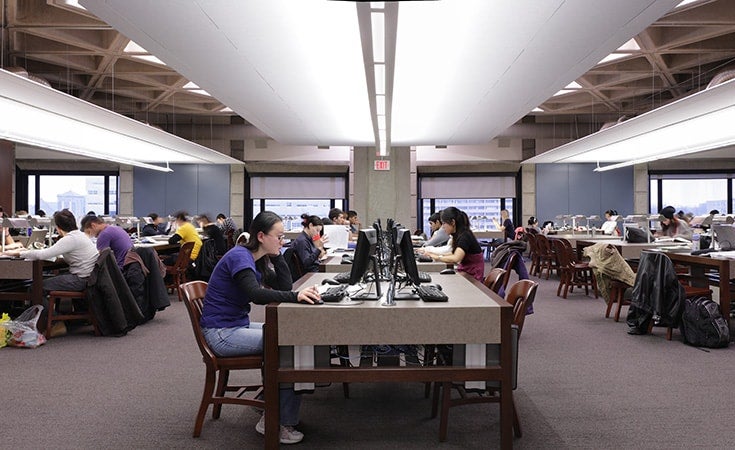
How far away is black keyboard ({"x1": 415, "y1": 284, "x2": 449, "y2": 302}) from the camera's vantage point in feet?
8.41

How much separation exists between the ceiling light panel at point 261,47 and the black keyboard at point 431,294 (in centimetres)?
204

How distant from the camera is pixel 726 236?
554cm

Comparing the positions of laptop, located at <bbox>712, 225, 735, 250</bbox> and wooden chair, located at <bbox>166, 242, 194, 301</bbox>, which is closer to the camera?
laptop, located at <bbox>712, 225, 735, 250</bbox>

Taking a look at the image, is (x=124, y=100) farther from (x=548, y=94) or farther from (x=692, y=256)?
(x=692, y=256)

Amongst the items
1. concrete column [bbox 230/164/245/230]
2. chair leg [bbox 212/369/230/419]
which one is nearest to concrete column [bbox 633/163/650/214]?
concrete column [bbox 230/164/245/230]

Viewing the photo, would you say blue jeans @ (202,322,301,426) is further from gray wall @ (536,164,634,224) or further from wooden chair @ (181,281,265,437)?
gray wall @ (536,164,634,224)

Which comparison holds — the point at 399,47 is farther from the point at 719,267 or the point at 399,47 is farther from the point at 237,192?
the point at 237,192

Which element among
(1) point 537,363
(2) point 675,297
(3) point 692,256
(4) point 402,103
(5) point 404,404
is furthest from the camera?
(4) point 402,103

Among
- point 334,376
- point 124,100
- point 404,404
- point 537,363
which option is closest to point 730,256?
point 537,363

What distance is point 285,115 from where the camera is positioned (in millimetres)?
7641

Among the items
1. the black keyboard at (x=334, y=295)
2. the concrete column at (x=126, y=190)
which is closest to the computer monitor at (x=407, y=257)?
the black keyboard at (x=334, y=295)

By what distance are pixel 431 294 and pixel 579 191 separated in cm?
1310

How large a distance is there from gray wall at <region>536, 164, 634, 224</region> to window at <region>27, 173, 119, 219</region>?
1107 centimetres

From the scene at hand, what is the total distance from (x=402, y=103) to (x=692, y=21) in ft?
10.8
